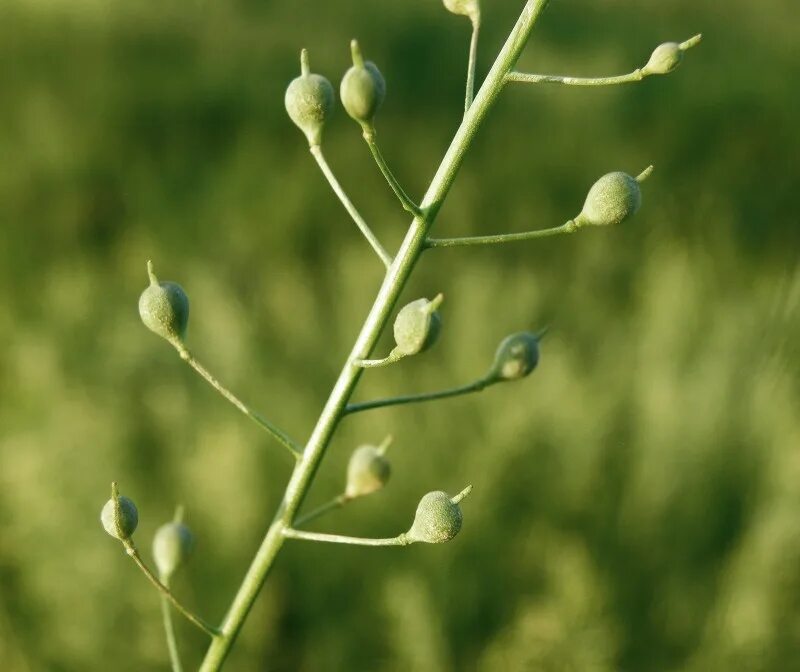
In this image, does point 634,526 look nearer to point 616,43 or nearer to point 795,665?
point 795,665

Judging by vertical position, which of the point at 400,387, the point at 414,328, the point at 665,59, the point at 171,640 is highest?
the point at 665,59

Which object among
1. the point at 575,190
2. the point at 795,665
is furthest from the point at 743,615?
the point at 575,190

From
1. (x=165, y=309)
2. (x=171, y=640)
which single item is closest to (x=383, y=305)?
(x=165, y=309)

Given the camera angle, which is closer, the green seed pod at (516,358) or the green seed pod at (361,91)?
the green seed pod at (361,91)

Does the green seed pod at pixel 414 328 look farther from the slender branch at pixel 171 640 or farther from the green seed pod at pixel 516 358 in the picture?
the slender branch at pixel 171 640

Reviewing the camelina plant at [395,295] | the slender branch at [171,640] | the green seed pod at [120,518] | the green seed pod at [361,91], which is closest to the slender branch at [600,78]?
the camelina plant at [395,295]

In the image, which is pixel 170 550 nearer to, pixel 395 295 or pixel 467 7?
pixel 395 295

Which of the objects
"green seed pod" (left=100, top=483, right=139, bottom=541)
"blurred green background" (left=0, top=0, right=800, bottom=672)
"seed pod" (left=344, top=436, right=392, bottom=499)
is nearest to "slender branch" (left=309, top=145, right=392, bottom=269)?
"seed pod" (left=344, top=436, right=392, bottom=499)
